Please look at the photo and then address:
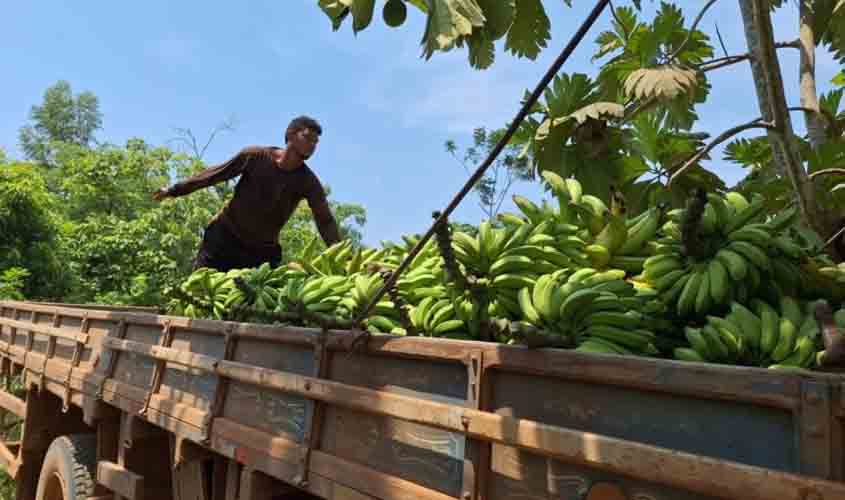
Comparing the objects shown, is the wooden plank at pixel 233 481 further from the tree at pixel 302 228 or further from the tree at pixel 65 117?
the tree at pixel 65 117

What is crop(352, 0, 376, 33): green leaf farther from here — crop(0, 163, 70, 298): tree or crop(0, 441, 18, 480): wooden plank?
crop(0, 163, 70, 298): tree

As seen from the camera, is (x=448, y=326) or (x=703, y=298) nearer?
(x=703, y=298)

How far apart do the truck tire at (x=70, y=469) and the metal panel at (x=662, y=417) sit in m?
3.29

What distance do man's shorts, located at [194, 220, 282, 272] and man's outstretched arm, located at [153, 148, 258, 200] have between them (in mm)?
392

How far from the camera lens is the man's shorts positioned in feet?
16.9

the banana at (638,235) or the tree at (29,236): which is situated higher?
the tree at (29,236)

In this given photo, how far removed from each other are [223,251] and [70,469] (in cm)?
192

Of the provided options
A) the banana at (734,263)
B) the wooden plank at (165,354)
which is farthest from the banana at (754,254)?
the wooden plank at (165,354)

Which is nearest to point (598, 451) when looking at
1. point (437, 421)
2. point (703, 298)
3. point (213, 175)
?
point (437, 421)

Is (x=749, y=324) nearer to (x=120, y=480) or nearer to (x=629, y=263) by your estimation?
(x=629, y=263)

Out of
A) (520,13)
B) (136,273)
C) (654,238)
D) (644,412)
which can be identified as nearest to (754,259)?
(654,238)

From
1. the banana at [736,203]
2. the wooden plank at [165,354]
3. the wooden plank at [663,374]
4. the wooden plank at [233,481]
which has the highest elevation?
the banana at [736,203]

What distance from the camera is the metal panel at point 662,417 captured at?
3.82 ft

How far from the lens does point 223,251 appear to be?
518 centimetres
